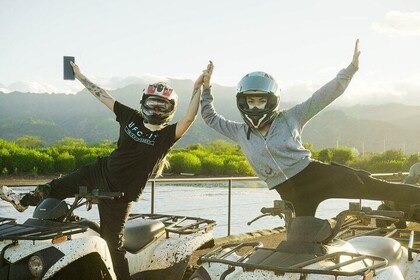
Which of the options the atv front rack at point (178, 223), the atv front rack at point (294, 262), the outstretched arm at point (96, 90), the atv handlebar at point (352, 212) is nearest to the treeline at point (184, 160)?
the atv front rack at point (178, 223)

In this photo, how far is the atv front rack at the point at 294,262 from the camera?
12.4ft

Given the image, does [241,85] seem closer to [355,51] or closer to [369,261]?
[355,51]

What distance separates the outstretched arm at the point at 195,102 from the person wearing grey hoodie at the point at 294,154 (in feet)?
2.39

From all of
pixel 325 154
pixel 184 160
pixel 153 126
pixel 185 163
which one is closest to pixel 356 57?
pixel 153 126

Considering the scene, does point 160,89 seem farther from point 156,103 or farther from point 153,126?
point 153,126

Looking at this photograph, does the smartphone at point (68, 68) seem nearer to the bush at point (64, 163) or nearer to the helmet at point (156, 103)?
the helmet at point (156, 103)

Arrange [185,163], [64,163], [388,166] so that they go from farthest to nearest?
[185,163] → [64,163] → [388,166]

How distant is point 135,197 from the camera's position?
19.2ft

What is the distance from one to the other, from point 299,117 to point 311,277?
158cm

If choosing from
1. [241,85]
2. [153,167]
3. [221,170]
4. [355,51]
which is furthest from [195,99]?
[221,170]

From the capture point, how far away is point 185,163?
3022 inches

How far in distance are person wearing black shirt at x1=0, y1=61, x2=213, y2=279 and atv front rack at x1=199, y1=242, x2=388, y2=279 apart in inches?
64.6

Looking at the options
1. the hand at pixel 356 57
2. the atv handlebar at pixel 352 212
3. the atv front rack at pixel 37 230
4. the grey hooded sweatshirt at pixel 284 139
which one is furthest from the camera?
the hand at pixel 356 57

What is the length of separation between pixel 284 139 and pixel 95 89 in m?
2.42
